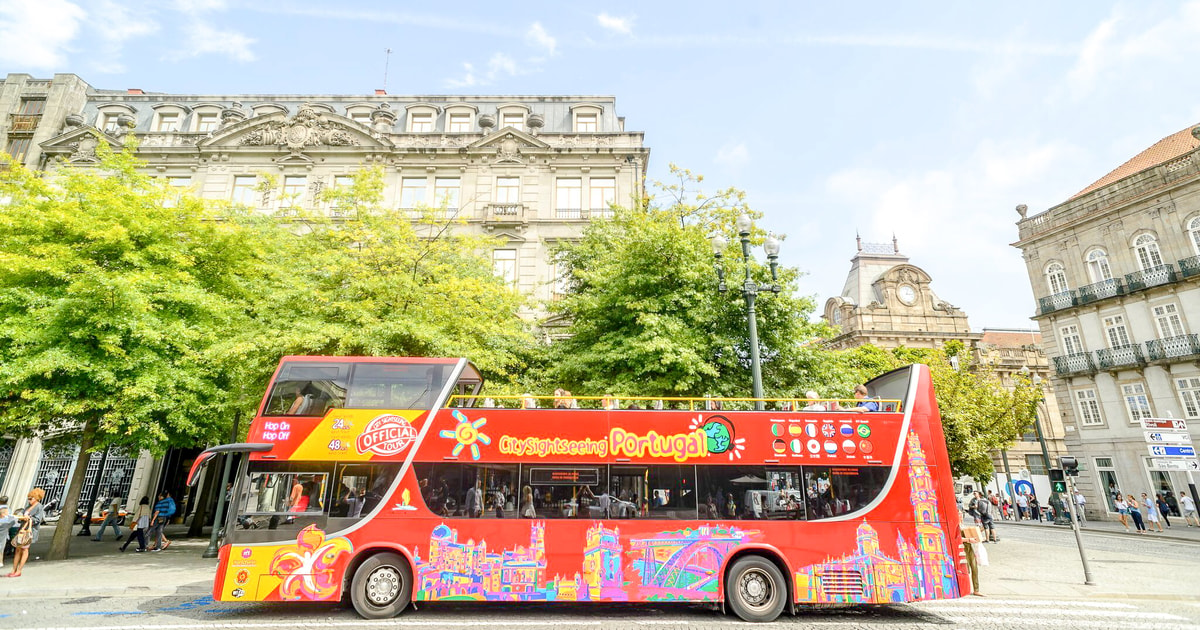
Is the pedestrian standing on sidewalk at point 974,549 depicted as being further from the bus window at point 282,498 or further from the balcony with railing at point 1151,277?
the balcony with railing at point 1151,277

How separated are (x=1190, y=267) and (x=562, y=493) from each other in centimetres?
3243

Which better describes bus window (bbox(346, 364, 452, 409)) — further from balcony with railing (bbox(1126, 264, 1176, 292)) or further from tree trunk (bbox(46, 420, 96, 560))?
balcony with railing (bbox(1126, 264, 1176, 292))

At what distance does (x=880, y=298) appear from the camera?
164 ft

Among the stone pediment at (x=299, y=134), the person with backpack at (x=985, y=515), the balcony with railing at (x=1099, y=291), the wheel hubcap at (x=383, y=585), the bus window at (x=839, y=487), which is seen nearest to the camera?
the wheel hubcap at (x=383, y=585)

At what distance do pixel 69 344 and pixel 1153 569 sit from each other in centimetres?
2687

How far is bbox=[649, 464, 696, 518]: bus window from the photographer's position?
900 cm

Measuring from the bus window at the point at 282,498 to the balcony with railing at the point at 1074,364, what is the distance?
1405 inches

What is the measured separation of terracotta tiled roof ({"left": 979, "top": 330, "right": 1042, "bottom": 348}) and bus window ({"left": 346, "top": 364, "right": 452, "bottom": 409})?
59.5 meters

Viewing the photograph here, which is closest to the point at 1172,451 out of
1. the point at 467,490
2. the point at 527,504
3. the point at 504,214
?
the point at 527,504

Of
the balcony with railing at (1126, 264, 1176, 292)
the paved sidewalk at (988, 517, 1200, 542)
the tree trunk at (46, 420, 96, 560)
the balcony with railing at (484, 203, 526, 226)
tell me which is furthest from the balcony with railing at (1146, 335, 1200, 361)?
the tree trunk at (46, 420, 96, 560)

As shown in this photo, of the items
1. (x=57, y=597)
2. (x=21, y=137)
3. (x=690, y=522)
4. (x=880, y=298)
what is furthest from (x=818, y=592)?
(x=880, y=298)

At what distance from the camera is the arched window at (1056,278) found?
30.7m

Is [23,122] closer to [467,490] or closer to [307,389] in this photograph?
[307,389]

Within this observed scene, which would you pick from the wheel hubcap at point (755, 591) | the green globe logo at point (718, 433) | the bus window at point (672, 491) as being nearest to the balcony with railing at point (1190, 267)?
the green globe logo at point (718, 433)
